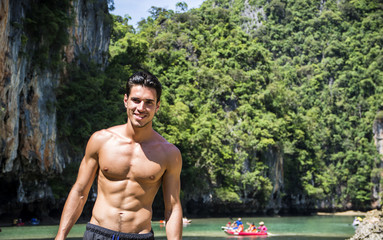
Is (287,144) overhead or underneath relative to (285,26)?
underneath

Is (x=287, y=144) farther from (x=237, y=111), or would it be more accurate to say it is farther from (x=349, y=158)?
(x=349, y=158)

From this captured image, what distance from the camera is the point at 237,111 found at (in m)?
41.7

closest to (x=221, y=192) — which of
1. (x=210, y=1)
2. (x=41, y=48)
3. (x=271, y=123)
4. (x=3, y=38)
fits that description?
(x=271, y=123)

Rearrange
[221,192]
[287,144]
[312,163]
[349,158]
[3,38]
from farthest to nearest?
1. [349,158]
2. [312,163]
3. [287,144]
4. [221,192]
5. [3,38]

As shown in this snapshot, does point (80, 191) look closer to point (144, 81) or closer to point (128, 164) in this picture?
point (128, 164)

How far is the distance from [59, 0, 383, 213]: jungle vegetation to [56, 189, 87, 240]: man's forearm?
21999mm

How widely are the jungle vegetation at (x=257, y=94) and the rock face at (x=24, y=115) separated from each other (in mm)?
2293

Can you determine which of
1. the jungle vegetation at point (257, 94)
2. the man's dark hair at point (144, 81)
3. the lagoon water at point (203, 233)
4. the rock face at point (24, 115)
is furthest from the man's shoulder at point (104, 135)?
the jungle vegetation at point (257, 94)

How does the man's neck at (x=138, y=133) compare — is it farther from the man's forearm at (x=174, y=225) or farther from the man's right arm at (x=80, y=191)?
the man's forearm at (x=174, y=225)

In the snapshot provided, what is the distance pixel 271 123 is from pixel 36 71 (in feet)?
80.0

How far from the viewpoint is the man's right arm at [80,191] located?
7.80 feet

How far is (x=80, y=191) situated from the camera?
2451 millimetres

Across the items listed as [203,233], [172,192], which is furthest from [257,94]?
[172,192]

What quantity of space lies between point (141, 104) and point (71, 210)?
645 millimetres
